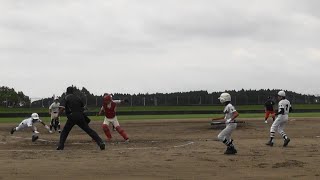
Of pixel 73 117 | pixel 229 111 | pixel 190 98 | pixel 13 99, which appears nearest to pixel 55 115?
pixel 73 117

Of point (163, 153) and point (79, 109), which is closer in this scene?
point (163, 153)

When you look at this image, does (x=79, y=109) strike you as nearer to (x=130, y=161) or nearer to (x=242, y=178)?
(x=130, y=161)

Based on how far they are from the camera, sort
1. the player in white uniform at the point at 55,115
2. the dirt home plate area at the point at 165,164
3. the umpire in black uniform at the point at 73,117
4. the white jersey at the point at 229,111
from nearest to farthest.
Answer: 1. the dirt home plate area at the point at 165,164
2. the white jersey at the point at 229,111
3. the umpire in black uniform at the point at 73,117
4. the player in white uniform at the point at 55,115

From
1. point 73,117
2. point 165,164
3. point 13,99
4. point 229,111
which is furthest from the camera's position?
point 13,99

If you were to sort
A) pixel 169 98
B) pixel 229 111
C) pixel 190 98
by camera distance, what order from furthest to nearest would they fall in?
pixel 190 98, pixel 169 98, pixel 229 111

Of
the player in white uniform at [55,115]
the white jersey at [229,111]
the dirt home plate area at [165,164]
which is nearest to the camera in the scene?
the dirt home plate area at [165,164]

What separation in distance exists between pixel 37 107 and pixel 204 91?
76.3 ft

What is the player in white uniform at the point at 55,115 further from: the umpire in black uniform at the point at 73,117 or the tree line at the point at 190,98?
the tree line at the point at 190,98

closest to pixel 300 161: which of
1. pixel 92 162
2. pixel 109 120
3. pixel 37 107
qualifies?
pixel 92 162

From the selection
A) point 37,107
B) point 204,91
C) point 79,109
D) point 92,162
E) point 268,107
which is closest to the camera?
point 92,162

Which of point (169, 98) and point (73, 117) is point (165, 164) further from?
point (169, 98)

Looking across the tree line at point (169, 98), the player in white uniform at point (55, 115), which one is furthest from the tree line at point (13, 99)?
the player in white uniform at point (55, 115)

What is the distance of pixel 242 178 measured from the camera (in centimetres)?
951

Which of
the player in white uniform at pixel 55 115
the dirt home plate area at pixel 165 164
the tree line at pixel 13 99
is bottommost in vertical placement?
the dirt home plate area at pixel 165 164
